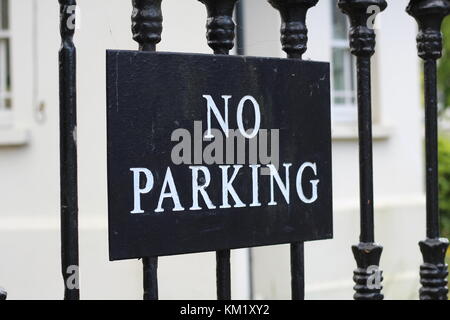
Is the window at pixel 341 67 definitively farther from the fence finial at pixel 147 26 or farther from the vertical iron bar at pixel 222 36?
the fence finial at pixel 147 26

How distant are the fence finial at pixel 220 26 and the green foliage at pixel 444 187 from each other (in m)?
7.98

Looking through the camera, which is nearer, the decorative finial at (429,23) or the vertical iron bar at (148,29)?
the vertical iron bar at (148,29)

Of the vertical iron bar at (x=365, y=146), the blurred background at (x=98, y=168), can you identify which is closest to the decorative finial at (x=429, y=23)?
the vertical iron bar at (x=365, y=146)

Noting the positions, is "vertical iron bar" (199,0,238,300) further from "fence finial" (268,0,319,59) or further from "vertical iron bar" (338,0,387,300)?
"vertical iron bar" (338,0,387,300)

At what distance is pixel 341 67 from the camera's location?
625cm

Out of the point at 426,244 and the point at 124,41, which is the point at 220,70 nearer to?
the point at 426,244

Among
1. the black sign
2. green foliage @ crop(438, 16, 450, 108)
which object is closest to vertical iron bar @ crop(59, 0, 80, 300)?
the black sign

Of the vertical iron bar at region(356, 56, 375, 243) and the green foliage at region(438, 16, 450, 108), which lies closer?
the vertical iron bar at region(356, 56, 375, 243)

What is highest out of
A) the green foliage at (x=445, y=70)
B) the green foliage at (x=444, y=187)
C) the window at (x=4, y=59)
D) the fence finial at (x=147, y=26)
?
the green foliage at (x=445, y=70)

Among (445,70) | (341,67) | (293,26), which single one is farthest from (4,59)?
(445,70)

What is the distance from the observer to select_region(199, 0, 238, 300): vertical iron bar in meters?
1.50

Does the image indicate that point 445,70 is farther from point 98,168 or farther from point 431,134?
point 431,134

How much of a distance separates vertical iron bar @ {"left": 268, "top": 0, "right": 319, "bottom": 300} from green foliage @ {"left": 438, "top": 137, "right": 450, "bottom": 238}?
307 inches

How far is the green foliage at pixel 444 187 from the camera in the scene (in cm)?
898
